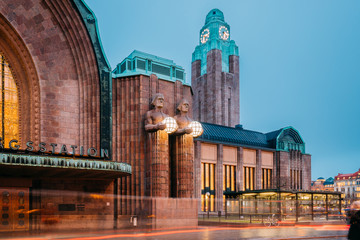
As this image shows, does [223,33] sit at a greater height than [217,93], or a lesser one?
greater

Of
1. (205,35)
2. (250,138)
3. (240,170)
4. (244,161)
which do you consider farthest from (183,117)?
(205,35)

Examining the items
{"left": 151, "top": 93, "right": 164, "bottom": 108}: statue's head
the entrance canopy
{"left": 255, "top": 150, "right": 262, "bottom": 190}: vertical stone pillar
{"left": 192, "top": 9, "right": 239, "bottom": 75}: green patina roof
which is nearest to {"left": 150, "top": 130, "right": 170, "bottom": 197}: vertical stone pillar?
{"left": 151, "top": 93, "right": 164, "bottom": 108}: statue's head

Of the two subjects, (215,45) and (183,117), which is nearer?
(183,117)

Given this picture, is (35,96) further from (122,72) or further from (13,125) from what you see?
(122,72)

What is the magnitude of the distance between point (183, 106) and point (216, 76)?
235 feet

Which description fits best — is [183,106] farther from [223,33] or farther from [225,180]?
[223,33]

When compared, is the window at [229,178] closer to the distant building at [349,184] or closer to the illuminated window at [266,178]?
the illuminated window at [266,178]

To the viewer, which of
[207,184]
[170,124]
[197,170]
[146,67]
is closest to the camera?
[170,124]

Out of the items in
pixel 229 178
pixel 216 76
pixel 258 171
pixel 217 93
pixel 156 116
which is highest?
pixel 216 76

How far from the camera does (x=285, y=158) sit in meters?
75.3

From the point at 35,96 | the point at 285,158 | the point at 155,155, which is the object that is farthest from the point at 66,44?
the point at 285,158

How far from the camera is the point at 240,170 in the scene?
68938 mm

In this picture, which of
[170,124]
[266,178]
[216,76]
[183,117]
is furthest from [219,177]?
[216,76]

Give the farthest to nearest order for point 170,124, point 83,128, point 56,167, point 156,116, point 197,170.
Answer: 1. point 197,170
2. point 156,116
3. point 170,124
4. point 83,128
5. point 56,167
